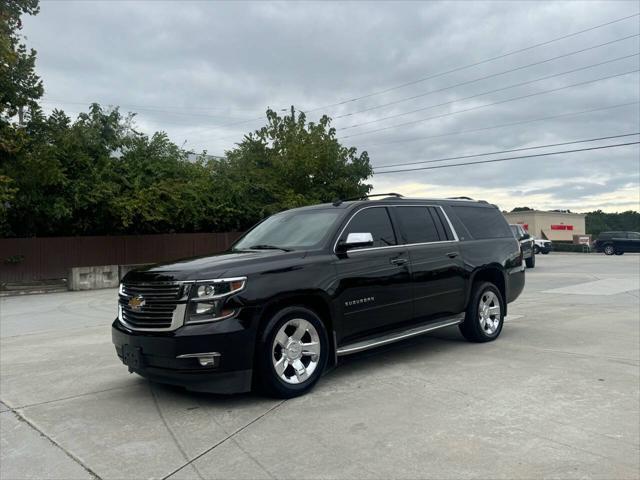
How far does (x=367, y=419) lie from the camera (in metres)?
4.41

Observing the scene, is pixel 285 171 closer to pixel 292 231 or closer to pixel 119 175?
pixel 119 175

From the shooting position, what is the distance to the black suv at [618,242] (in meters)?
36.8

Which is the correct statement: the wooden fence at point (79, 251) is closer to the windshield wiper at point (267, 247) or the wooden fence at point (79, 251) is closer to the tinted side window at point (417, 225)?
the tinted side window at point (417, 225)

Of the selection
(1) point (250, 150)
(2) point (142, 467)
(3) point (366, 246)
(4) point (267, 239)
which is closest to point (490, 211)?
(3) point (366, 246)

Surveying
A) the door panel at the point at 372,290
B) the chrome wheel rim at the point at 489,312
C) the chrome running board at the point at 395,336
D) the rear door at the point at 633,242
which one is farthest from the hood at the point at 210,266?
the rear door at the point at 633,242

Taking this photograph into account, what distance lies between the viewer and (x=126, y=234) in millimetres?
24359

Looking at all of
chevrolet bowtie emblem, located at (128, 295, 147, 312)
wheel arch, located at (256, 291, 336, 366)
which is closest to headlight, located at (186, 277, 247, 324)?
wheel arch, located at (256, 291, 336, 366)

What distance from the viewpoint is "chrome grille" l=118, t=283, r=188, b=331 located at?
4648 millimetres

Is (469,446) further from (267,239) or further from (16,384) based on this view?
(16,384)

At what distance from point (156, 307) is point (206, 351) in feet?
2.15

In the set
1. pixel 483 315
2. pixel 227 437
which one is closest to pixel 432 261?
pixel 483 315

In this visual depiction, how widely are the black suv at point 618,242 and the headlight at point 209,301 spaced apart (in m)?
38.7

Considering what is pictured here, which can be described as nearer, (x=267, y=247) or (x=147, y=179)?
(x=267, y=247)

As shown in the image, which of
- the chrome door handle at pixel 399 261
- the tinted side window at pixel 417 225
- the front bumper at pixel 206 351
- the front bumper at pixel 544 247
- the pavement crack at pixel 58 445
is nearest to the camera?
the pavement crack at pixel 58 445
